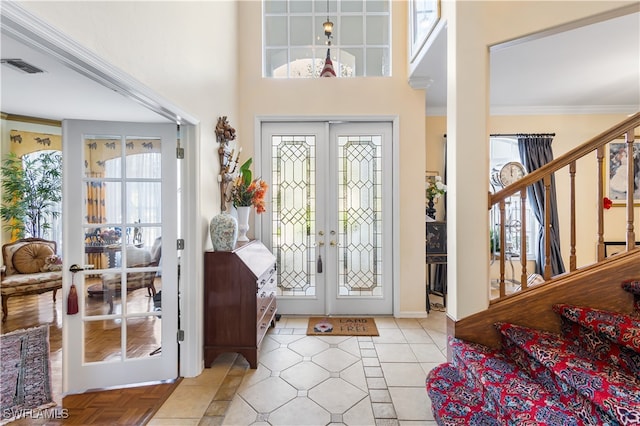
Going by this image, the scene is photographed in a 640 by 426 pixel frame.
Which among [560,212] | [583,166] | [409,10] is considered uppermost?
[409,10]

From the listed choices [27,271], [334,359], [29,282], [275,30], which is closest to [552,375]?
[334,359]

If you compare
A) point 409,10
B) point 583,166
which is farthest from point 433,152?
point 583,166

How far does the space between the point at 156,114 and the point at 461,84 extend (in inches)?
83.0

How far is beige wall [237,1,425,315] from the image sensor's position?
3.64 metres

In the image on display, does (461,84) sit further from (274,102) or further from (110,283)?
(110,283)

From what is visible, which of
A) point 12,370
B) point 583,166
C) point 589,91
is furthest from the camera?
point 583,166

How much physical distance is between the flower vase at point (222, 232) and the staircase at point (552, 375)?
5.95 ft

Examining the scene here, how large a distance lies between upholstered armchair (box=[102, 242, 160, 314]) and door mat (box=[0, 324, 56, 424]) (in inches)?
29.0

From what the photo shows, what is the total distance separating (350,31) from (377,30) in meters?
0.34

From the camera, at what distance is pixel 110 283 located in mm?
2225

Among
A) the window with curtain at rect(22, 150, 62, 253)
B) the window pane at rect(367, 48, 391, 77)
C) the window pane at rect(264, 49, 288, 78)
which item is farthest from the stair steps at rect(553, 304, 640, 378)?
the window with curtain at rect(22, 150, 62, 253)

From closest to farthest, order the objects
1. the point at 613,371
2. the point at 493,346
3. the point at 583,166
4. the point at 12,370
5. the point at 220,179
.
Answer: the point at 613,371
the point at 493,346
the point at 12,370
the point at 220,179
the point at 583,166

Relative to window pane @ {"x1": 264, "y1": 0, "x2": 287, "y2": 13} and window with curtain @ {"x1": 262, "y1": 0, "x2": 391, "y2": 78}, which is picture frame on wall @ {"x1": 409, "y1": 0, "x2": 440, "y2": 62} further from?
window pane @ {"x1": 264, "y1": 0, "x2": 287, "y2": 13}

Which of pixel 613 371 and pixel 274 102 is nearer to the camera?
pixel 613 371
